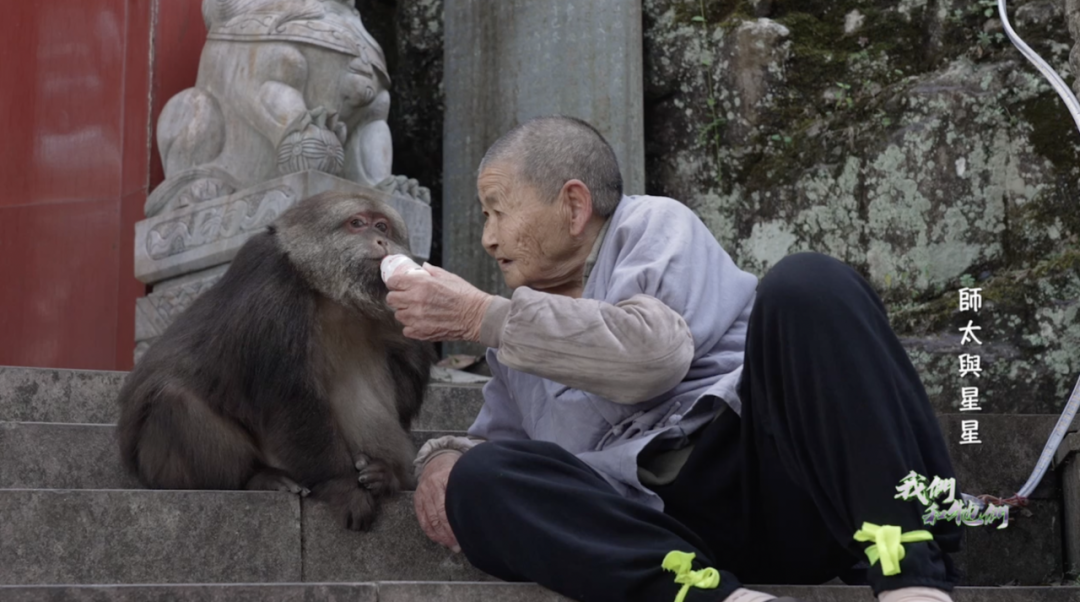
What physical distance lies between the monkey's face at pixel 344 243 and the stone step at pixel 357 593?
1487 mm

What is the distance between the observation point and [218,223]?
249 inches

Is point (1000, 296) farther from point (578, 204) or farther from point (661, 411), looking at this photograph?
point (661, 411)

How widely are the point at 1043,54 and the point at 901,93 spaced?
2.18 feet

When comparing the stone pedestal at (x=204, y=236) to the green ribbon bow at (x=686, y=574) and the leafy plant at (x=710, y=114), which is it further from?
the green ribbon bow at (x=686, y=574)

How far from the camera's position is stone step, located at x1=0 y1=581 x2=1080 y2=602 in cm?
265

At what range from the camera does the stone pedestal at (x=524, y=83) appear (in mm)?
7449

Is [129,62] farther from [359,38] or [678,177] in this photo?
[678,177]

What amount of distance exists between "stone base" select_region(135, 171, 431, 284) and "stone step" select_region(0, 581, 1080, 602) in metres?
3.35

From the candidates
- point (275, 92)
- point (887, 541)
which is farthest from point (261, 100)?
point (887, 541)

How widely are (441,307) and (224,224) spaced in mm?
3425

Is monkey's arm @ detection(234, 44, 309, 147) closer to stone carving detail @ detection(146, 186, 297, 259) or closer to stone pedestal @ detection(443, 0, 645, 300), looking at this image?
stone carving detail @ detection(146, 186, 297, 259)

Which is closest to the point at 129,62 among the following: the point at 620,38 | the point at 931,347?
the point at 620,38

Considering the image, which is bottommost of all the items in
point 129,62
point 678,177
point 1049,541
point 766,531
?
point 1049,541

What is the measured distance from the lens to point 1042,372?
5.98 m
